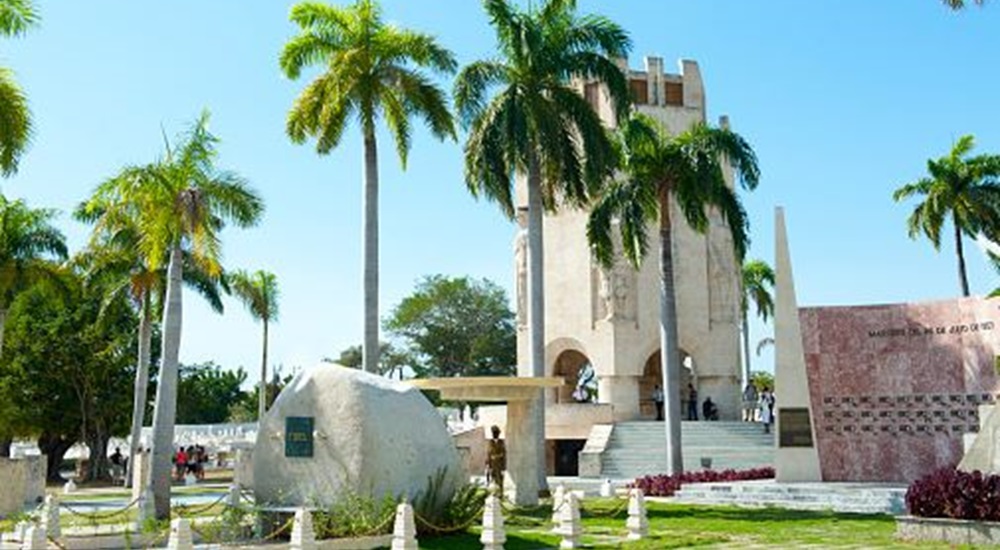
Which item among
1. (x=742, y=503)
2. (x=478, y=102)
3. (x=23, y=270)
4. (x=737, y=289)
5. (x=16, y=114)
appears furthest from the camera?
(x=737, y=289)

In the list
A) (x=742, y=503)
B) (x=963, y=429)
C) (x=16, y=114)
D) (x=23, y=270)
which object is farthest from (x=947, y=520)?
(x=23, y=270)

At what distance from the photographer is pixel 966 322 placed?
25703 millimetres

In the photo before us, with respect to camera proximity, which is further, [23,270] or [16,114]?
[23,270]

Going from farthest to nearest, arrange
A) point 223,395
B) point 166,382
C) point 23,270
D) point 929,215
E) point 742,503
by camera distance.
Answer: point 223,395
point 929,215
point 23,270
point 742,503
point 166,382

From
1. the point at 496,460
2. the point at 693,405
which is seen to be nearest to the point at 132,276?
the point at 496,460

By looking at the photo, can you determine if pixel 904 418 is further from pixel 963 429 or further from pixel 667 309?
pixel 667 309

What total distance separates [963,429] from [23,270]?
1092 inches

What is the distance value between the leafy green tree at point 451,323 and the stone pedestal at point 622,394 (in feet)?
90.9

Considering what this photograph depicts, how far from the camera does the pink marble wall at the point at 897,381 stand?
2552 cm

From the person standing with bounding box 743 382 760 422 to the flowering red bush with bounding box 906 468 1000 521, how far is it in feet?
98.3

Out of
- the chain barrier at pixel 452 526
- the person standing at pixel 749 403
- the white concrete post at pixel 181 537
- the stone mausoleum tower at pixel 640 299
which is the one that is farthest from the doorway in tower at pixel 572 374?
the white concrete post at pixel 181 537

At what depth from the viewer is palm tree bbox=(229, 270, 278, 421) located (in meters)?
48.3

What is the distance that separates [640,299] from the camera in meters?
45.1

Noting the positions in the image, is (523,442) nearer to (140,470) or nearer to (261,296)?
(140,470)
